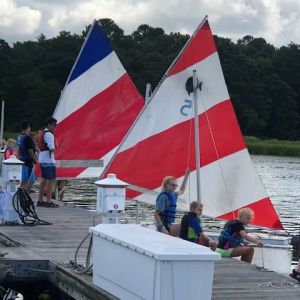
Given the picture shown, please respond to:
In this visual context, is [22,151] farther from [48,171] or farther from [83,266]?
[83,266]

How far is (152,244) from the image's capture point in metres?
7.46

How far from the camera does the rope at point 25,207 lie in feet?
43.8

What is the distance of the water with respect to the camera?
2266 centimetres

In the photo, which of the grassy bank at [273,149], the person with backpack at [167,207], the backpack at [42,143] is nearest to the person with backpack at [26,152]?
the backpack at [42,143]

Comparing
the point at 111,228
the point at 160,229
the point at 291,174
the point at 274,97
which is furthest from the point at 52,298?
the point at 274,97

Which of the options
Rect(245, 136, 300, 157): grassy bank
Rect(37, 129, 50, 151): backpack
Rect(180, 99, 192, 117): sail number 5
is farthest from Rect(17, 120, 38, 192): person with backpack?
Rect(245, 136, 300, 157): grassy bank

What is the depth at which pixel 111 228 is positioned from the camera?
27.7 feet

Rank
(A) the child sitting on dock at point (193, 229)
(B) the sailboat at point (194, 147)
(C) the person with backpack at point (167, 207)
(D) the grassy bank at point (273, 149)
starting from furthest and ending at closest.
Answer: (D) the grassy bank at point (273, 149) → (B) the sailboat at point (194, 147) → (C) the person with backpack at point (167, 207) → (A) the child sitting on dock at point (193, 229)

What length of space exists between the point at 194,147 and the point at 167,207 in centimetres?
168

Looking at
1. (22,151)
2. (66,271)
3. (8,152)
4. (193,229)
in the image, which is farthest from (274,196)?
(66,271)

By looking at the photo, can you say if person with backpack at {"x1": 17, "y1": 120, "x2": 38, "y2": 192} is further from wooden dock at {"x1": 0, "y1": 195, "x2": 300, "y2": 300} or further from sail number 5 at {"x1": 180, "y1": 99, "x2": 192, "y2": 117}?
sail number 5 at {"x1": 180, "y1": 99, "x2": 192, "y2": 117}

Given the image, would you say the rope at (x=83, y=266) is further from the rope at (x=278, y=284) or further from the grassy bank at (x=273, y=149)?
the grassy bank at (x=273, y=149)

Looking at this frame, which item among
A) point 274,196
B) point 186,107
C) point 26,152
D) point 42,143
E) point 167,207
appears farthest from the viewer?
point 274,196

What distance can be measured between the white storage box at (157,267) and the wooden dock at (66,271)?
0.44 m
